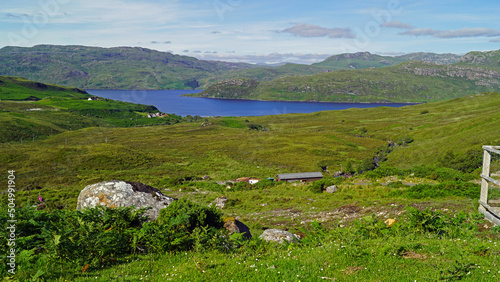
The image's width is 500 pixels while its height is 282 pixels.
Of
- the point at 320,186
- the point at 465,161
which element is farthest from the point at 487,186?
the point at 465,161

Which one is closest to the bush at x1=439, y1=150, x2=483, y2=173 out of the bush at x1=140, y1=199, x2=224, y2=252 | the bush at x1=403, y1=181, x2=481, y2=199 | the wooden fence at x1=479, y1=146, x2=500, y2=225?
the bush at x1=403, y1=181, x2=481, y2=199

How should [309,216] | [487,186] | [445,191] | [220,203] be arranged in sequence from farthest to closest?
[220,203]
[445,191]
[309,216]
[487,186]

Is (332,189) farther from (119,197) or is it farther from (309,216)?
(119,197)

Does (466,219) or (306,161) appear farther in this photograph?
(306,161)

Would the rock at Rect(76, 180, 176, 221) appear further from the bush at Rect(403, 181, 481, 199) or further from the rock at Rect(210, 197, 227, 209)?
the bush at Rect(403, 181, 481, 199)

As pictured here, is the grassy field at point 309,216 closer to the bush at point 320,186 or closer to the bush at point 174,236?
the bush at point 174,236

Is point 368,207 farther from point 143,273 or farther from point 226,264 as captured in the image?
point 143,273

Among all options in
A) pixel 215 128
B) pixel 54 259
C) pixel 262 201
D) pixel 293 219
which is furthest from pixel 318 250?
pixel 215 128

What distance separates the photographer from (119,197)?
14406mm

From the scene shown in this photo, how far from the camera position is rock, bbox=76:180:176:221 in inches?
559

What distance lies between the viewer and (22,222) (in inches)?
305

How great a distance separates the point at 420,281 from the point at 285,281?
289 centimetres

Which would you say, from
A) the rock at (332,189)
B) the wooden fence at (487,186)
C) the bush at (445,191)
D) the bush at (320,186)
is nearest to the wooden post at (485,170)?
the wooden fence at (487,186)

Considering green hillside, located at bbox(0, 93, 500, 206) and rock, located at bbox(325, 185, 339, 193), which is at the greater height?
rock, located at bbox(325, 185, 339, 193)
